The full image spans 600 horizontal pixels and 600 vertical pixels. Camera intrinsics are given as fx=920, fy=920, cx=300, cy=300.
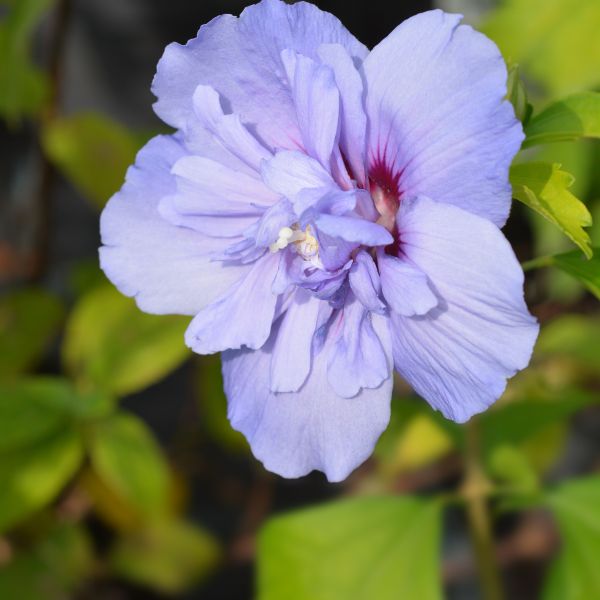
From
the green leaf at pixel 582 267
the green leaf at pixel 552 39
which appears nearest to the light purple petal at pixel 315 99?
the green leaf at pixel 582 267

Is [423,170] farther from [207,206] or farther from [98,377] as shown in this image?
[98,377]

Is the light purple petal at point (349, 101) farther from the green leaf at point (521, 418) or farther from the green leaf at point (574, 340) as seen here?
the green leaf at point (574, 340)

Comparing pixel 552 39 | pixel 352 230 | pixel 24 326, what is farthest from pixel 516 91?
pixel 24 326

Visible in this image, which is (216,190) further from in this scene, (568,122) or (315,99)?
(568,122)

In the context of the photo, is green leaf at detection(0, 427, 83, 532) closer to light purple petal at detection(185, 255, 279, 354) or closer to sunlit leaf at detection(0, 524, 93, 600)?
sunlit leaf at detection(0, 524, 93, 600)

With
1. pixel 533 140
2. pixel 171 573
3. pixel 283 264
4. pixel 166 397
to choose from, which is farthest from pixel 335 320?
pixel 166 397

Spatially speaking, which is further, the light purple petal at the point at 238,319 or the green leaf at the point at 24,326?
the green leaf at the point at 24,326
